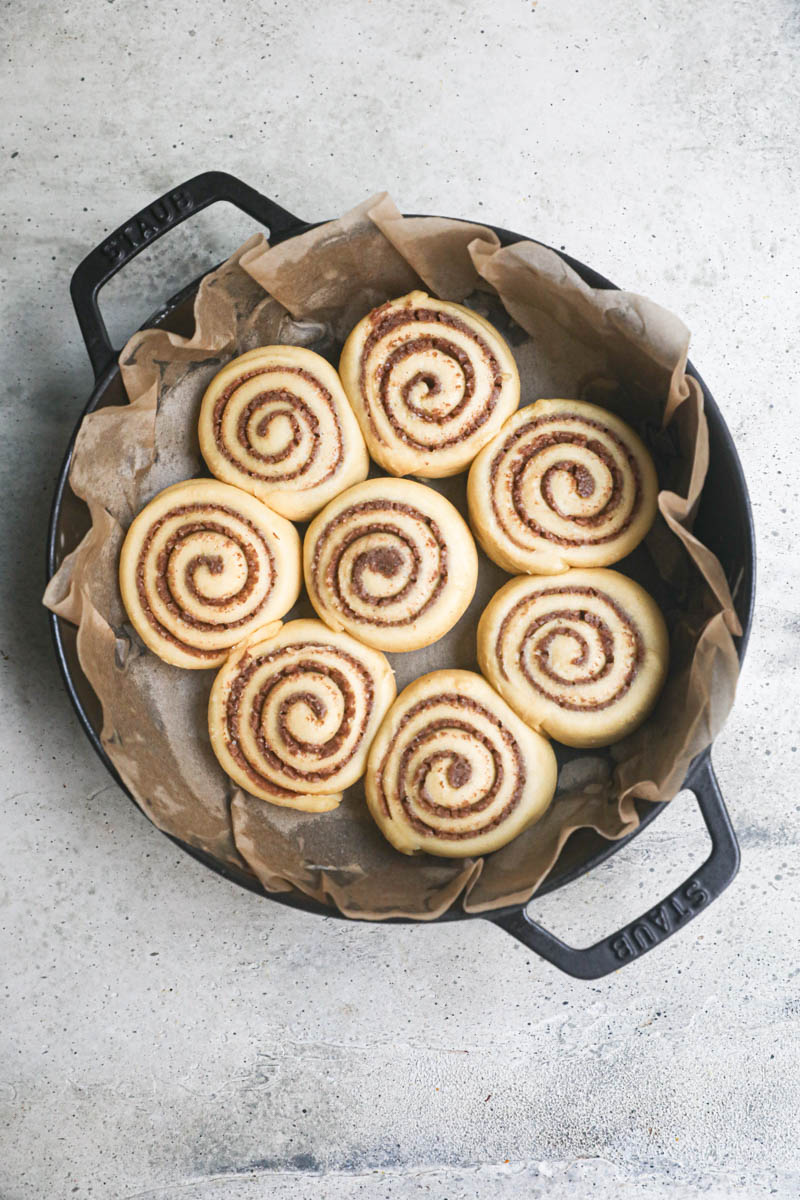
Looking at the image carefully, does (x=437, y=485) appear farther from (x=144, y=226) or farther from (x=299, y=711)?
(x=144, y=226)

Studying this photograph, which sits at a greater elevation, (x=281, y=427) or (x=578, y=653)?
(x=281, y=427)

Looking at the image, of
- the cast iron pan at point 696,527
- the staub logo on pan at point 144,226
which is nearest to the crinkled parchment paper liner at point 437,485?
the cast iron pan at point 696,527

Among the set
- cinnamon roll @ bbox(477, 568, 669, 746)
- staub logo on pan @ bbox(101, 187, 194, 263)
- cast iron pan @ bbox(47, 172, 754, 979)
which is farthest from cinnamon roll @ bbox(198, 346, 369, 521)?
cinnamon roll @ bbox(477, 568, 669, 746)

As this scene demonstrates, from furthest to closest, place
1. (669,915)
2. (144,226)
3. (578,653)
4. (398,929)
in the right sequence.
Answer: (398,929)
(578,653)
(144,226)
(669,915)

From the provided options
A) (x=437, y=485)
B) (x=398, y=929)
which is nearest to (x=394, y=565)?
(x=437, y=485)

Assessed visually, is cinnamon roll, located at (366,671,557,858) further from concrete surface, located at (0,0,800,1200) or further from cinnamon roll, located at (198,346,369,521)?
cinnamon roll, located at (198,346,369,521)

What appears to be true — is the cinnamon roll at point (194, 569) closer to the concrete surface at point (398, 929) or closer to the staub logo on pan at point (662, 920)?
the concrete surface at point (398, 929)

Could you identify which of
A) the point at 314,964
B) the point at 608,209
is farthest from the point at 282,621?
the point at 608,209

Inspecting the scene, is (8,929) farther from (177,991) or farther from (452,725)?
(452,725)
